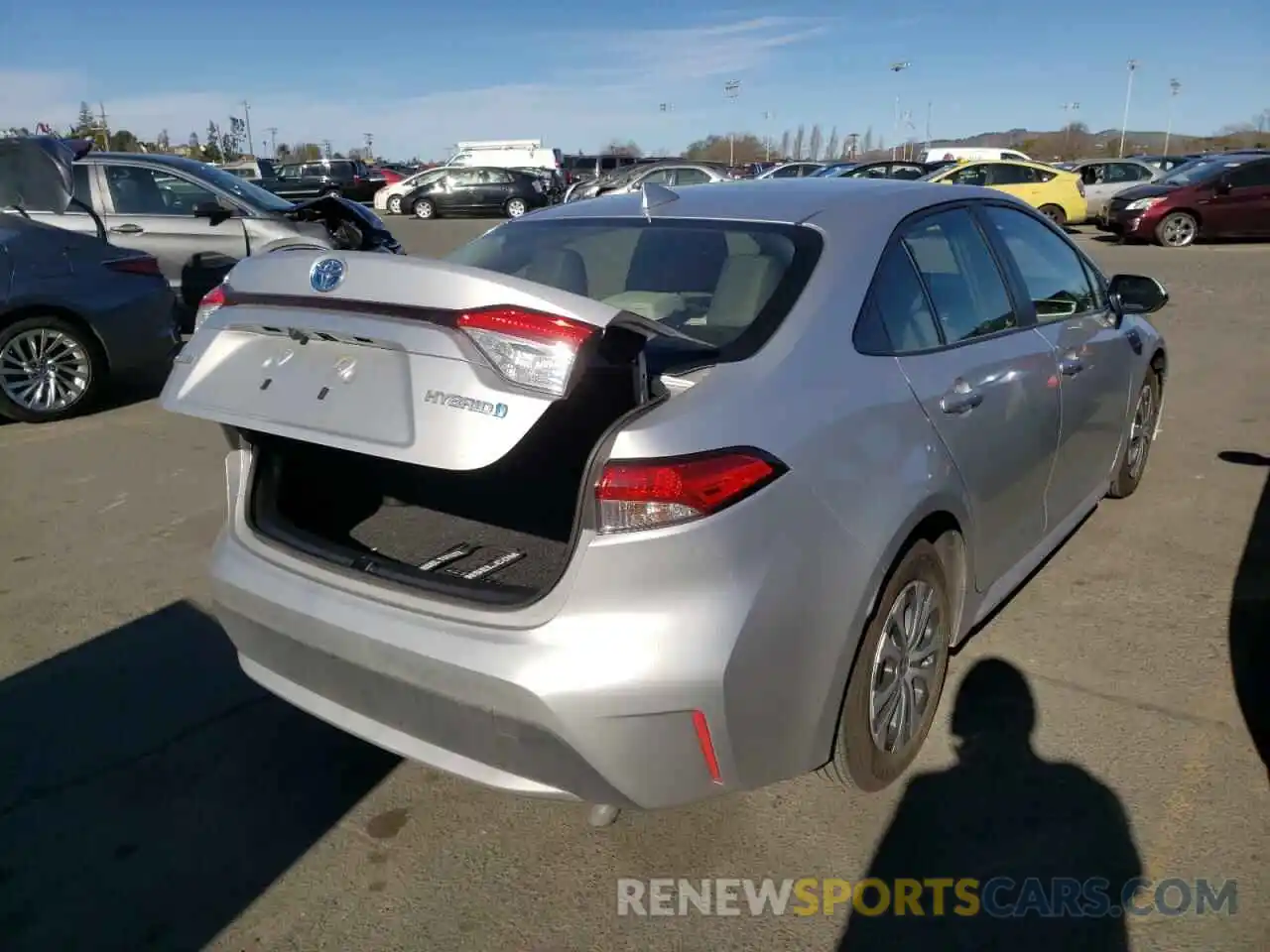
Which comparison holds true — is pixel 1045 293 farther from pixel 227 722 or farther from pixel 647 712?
pixel 227 722

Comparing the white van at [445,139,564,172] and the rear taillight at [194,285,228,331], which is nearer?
the rear taillight at [194,285,228,331]

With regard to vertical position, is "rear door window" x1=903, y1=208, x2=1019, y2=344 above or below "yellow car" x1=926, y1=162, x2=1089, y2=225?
above

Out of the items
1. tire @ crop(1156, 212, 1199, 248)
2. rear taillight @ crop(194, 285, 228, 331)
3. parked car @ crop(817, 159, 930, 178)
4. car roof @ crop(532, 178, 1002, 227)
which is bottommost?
tire @ crop(1156, 212, 1199, 248)

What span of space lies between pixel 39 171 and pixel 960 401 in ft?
26.4

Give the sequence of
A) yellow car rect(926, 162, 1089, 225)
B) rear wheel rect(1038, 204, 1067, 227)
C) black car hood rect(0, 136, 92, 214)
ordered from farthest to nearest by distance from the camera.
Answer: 1. rear wheel rect(1038, 204, 1067, 227)
2. yellow car rect(926, 162, 1089, 225)
3. black car hood rect(0, 136, 92, 214)

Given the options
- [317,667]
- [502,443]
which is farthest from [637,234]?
[317,667]

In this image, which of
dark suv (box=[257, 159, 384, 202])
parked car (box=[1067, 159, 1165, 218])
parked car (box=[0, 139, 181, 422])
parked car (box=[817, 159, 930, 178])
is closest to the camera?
parked car (box=[0, 139, 181, 422])

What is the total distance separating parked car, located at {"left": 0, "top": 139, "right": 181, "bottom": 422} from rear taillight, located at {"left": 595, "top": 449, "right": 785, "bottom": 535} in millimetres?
6337

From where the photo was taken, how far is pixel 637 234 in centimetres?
318

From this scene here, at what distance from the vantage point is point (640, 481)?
2.06 m

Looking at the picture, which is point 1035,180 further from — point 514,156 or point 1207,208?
point 514,156

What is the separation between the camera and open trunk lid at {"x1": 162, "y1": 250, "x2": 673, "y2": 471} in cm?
202

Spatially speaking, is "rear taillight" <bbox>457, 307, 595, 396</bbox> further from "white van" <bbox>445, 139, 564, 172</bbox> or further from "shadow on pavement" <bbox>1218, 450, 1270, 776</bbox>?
"white van" <bbox>445, 139, 564, 172</bbox>

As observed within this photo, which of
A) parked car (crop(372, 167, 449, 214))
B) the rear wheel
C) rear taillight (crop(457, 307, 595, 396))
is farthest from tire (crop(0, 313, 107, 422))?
parked car (crop(372, 167, 449, 214))
